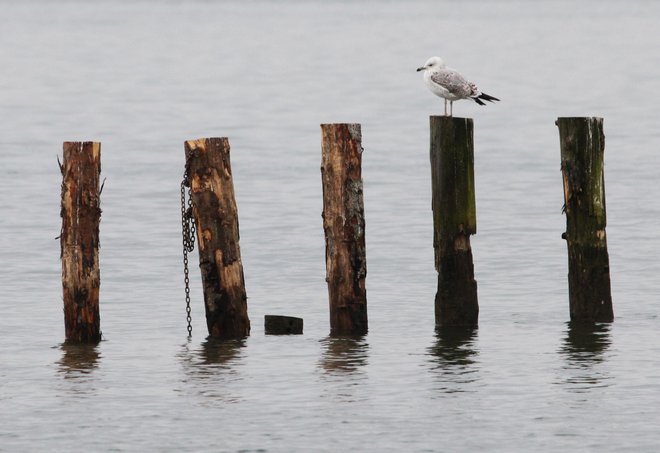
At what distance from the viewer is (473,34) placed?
11556 cm

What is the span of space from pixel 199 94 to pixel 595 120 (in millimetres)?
48601

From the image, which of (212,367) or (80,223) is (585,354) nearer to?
(212,367)

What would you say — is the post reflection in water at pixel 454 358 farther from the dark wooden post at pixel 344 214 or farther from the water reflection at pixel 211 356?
the water reflection at pixel 211 356

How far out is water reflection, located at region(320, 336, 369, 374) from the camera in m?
15.7

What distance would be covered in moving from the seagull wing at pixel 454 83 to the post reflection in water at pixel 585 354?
300cm

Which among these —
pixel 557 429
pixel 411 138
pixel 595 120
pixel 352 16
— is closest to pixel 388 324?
pixel 595 120

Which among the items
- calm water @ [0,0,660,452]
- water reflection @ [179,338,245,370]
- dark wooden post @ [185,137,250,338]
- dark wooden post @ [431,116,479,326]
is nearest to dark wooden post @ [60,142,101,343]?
calm water @ [0,0,660,452]

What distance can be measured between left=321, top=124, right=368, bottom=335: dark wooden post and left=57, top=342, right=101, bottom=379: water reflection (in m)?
2.59

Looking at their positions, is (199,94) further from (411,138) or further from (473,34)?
(473,34)

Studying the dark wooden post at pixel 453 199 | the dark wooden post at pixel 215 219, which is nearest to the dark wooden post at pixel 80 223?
the dark wooden post at pixel 215 219

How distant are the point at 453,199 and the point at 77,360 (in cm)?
426

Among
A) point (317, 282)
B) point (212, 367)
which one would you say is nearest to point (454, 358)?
point (212, 367)

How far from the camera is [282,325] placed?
17.7 metres

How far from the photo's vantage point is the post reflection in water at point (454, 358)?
15.0 metres
